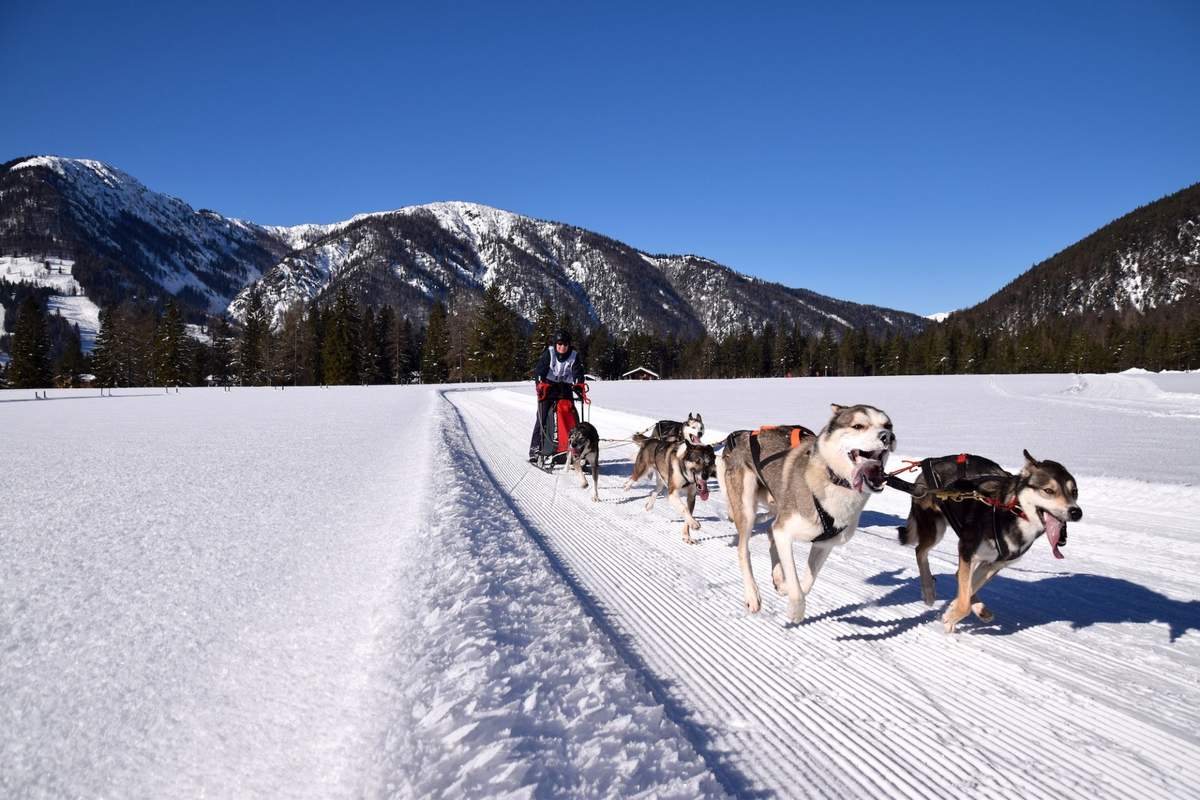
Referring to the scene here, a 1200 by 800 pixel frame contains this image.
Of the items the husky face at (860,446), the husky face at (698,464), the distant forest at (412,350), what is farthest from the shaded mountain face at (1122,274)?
the husky face at (860,446)

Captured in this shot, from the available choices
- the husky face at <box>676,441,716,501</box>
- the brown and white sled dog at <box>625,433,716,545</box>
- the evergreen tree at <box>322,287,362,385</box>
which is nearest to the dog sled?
the brown and white sled dog at <box>625,433,716,545</box>

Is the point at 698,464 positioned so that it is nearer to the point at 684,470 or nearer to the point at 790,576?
the point at 684,470

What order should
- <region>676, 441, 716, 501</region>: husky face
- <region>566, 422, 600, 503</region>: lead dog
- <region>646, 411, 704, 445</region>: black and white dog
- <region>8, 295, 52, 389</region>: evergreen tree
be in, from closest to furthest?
<region>676, 441, 716, 501</region>: husky face, <region>646, 411, 704, 445</region>: black and white dog, <region>566, 422, 600, 503</region>: lead dog, <region>8, 295, 52, 389</region>: evergreen tree

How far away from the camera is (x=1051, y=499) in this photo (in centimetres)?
334

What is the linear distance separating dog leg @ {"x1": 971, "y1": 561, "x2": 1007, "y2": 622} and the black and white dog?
439 centimetres

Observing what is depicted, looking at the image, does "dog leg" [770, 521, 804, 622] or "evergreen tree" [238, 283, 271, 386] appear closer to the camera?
"dog leg" [770, 521, 804, 622]

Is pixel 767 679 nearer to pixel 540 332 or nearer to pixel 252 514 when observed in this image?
pixel 252 514

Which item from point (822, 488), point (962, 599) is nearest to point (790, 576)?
point (822, 488)

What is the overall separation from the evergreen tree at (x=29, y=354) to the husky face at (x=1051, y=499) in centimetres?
8229

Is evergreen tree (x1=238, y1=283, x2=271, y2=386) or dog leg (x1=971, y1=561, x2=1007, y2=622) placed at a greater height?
evergreen tree (x1=238, y1=283, x2=271, y2=386)

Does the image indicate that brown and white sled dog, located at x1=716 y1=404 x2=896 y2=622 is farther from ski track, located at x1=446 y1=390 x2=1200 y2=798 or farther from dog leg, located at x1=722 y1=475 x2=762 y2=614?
ski track, located at x1=446 y1=390 x2=1200 y2=798

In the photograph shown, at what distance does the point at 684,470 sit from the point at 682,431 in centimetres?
209

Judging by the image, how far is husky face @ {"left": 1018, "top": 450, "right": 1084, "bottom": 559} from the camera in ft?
10.8

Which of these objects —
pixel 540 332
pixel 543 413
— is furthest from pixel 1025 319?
pixel 543 413
